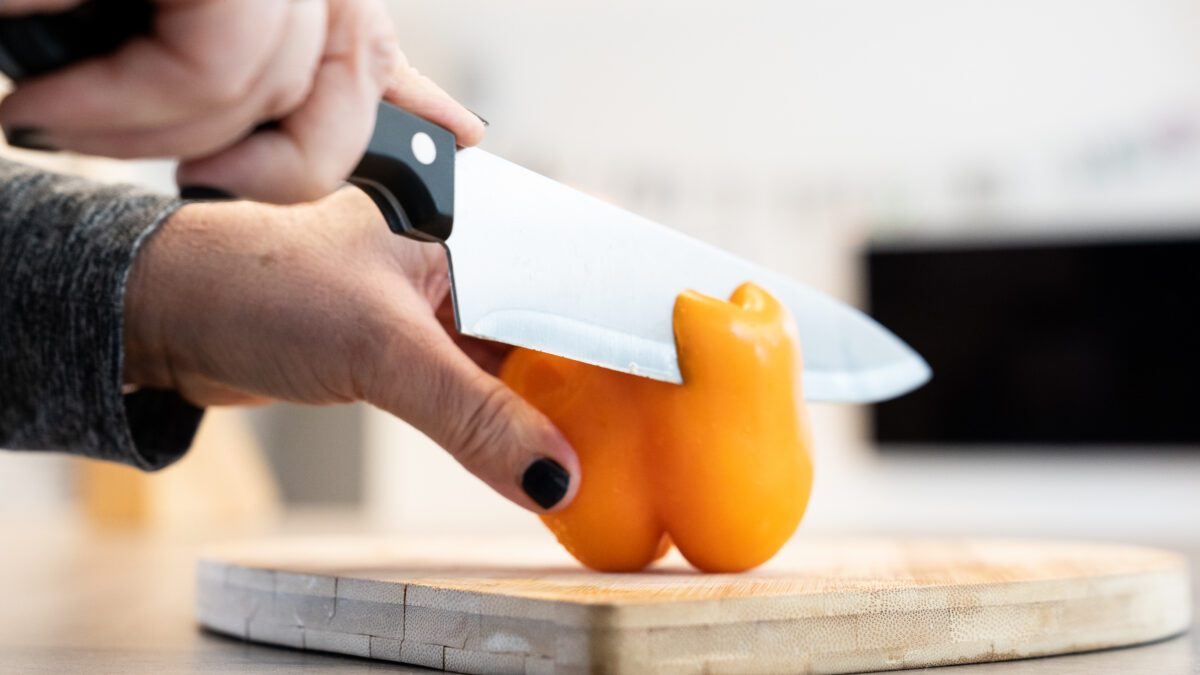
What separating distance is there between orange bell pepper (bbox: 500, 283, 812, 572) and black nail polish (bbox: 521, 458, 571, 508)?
30 millimetres

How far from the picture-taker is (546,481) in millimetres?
690

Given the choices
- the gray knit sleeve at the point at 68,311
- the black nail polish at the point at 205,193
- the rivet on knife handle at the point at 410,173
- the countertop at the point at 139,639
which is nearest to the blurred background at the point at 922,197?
the countertop at the point at 139,639

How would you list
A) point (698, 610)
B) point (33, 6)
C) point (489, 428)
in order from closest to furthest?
1. point (33, 6)
2. point (698, 610)
3. point (489, 428)

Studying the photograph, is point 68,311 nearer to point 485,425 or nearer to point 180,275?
point 180,275

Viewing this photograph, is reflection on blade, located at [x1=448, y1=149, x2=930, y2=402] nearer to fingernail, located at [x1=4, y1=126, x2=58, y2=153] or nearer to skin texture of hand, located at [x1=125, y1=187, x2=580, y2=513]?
skin texture of hand, located at [x1=125, y1=187, x2=580, y2=513]

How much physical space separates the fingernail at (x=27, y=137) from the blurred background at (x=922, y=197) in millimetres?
3366

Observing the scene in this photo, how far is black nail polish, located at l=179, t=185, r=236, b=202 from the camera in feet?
1.49

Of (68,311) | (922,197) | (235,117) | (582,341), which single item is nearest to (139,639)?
(68,311)

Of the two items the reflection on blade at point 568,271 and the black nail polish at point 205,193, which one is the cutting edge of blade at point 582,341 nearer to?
the reflection on blade at point 568,271

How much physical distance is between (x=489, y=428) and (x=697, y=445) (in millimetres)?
126

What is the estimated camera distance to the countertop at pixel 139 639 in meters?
0.61

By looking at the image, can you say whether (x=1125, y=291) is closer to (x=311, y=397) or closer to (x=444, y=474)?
(x=444, y=474)

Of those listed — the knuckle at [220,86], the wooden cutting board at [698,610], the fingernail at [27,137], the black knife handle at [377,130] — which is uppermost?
the black knife handle at [377,130]

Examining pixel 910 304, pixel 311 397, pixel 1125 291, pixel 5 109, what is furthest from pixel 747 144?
pixel 5 109
